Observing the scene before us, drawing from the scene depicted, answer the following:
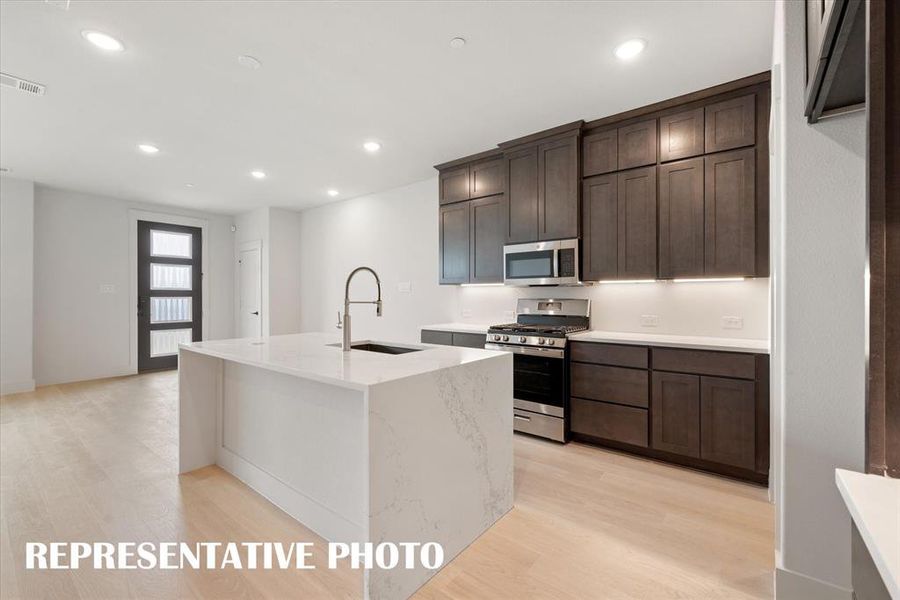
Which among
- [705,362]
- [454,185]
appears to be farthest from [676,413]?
[454,185]

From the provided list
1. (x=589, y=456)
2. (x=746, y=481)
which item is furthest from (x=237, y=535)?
(x=746, y=481)

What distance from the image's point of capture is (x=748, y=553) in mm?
1878

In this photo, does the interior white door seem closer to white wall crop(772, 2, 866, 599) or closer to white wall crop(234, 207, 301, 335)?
white wall crop(234, 207, 301, 335)

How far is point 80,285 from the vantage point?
555 centimetres

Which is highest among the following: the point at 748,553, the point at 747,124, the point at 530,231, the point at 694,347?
the point at 747,124

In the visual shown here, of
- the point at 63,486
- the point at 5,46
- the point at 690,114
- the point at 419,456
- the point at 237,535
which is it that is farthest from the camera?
the point at 690,114

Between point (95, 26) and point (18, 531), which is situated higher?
point (95, 26)

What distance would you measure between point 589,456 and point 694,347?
111 cm

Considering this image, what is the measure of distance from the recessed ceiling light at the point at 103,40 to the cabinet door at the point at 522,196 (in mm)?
2929

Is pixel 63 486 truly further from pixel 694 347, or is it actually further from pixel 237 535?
pixel 694 347

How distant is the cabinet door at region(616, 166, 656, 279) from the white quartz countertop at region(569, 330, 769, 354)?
0.49 metres

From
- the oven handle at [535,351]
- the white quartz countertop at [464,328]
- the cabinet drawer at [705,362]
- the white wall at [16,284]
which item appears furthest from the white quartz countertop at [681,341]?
the white wall at [16,284]

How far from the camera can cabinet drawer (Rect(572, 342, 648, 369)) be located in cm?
288

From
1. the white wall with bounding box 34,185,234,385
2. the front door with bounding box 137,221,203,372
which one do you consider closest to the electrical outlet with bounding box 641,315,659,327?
the front door with bounding box 137,221,203,372
